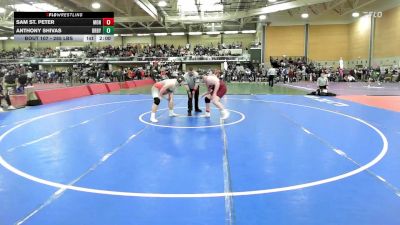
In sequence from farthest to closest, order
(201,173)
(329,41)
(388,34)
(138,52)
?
(138,52)
(329,41)
(388,34)
(201,173)

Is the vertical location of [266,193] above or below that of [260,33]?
below

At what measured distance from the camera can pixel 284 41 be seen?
42812mm

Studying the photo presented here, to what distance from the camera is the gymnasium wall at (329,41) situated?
138 feet

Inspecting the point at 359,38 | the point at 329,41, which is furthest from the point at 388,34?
the point at 329,41

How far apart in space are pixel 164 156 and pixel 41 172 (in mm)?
1949

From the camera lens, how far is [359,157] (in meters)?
5.69

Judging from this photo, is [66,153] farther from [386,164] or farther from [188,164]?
[386,164]

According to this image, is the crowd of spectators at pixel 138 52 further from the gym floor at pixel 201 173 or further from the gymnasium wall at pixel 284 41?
the gym floor at pixel 201 173

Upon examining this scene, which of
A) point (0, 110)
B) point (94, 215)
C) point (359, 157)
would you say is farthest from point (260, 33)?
point (94, 215)
